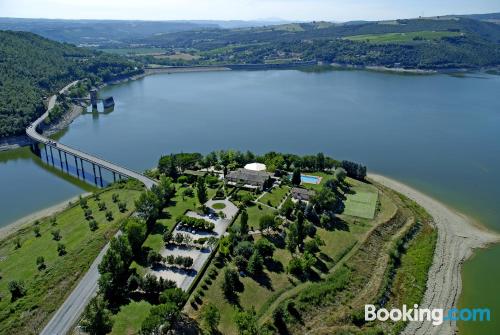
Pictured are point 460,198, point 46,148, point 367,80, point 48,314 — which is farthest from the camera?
point 367,80

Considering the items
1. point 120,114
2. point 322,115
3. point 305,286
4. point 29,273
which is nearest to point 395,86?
point 322,115

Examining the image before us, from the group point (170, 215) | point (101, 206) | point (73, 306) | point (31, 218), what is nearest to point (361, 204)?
point (170, 215)

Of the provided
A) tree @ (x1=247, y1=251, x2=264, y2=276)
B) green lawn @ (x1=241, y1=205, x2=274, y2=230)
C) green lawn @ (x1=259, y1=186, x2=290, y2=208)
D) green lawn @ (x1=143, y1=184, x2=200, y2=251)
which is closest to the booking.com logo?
tree @ (x1=247, y1=251, x2=264, y2=276)

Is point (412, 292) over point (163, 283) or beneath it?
beneath

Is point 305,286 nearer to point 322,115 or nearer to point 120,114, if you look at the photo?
point 322,115

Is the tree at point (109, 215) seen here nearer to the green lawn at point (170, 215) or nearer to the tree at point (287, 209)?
the green lawn at point (170, 215)
